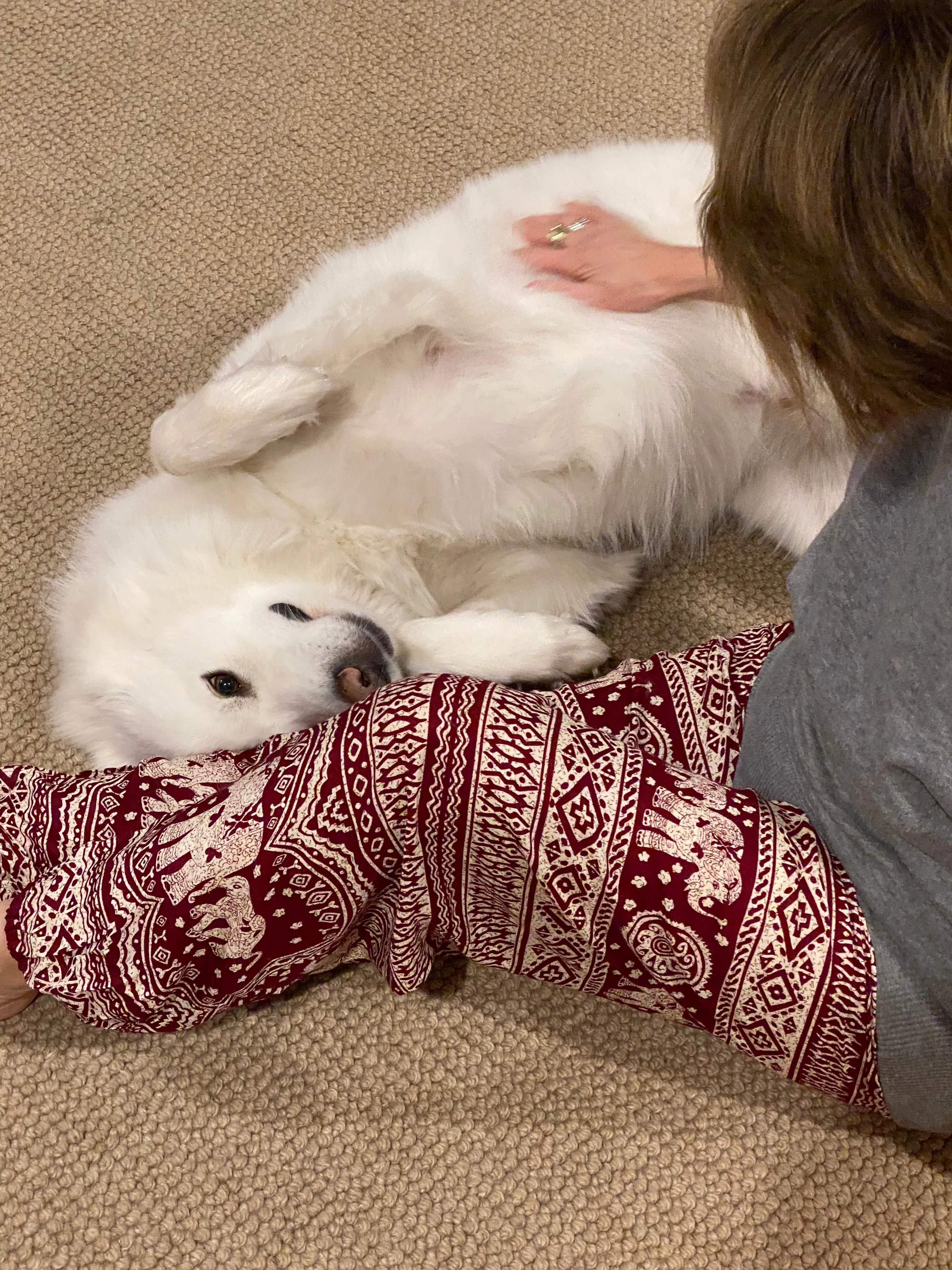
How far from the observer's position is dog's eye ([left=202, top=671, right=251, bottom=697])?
4.43ft

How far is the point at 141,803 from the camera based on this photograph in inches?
47.3

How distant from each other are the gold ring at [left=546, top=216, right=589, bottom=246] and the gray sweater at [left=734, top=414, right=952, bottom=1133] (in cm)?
64

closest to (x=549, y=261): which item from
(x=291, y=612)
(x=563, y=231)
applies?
(x=563, y=231)

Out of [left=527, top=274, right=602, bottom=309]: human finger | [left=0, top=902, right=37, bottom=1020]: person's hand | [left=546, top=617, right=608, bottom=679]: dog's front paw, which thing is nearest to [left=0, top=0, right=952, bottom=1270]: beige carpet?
[left=0, top=902, right=37, bottom=1020]: person's hand

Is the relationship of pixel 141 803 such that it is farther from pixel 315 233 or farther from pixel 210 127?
pixel 210 127

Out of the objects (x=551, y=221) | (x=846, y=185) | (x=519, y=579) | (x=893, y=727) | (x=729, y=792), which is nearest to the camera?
(x=846, y=185)

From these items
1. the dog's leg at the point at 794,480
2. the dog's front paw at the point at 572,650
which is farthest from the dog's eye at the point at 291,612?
the dog's leg at the point at 794,480

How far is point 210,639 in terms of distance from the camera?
135 cm

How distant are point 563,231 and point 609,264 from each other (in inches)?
3.2

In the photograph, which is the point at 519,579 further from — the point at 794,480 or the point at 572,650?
the point at 794,480

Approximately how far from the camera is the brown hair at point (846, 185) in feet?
1.96

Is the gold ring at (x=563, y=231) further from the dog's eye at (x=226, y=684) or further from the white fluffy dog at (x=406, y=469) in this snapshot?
the dog's eye at (x=226, y=684)

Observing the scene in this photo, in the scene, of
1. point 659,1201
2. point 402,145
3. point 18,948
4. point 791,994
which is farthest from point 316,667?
point 402,145

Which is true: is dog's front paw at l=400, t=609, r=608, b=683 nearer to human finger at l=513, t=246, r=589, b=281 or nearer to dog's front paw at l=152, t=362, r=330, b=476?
dog's front paw at l=152, t=362, r=330, b=476
